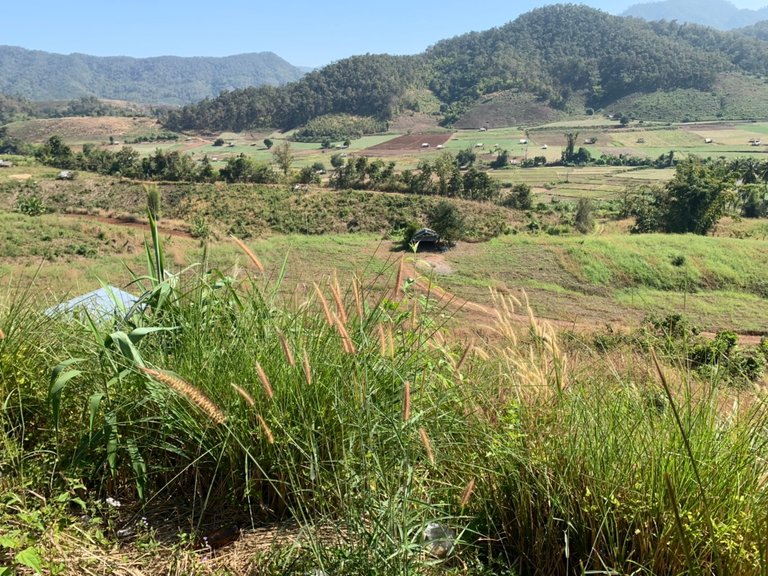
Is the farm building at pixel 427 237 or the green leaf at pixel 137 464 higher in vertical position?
the green leaf at pixel 137 464

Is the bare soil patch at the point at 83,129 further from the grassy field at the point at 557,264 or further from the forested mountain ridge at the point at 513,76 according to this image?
the grassy field at the point at 557,264

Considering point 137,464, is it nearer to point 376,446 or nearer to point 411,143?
point 376,446

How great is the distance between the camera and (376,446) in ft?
5.97

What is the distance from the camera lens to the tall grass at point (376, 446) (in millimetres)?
1597

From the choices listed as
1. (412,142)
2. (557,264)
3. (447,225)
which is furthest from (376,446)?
(412,142)

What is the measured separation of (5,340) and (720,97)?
161 metres

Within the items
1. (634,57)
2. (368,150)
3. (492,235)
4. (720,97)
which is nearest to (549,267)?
(492,235)

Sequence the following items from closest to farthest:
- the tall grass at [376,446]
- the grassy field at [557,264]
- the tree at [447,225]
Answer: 1. the tall grass at [376,446]
2. the grassy field at [557,264]
3. the tree at [447,225]

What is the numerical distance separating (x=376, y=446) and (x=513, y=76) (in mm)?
182773

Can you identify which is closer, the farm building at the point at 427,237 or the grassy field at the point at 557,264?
Answer: the grassy field at the point at 557,264

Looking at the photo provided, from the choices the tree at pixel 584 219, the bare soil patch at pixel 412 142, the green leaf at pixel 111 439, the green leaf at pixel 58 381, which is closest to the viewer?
the green leaf at pixel 58 381

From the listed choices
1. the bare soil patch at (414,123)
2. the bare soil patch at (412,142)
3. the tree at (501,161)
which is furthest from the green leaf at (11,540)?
the bare soil patch at (414,123)

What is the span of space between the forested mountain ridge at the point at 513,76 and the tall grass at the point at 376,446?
458ft

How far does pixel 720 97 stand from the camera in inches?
5177
